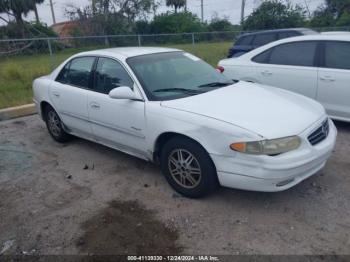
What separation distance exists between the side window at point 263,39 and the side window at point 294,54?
5.23 metres

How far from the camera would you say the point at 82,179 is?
175 inches

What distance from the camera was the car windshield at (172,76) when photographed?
4.02 metres

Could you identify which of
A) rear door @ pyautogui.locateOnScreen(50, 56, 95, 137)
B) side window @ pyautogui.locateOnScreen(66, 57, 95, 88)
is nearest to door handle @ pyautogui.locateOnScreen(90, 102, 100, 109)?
rear door @ pyautogui.locateOnScreen(50, 56, 95, 137)

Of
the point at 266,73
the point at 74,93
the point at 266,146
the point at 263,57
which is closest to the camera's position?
the point at 266,146

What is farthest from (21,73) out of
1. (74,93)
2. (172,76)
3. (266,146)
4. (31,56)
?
(266,146)

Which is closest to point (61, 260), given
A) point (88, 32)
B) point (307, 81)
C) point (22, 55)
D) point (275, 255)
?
point (275, 255)

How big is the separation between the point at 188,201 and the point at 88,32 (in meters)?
29.1

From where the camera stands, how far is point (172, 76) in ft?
14.0

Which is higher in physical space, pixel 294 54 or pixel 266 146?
pixel 294 54

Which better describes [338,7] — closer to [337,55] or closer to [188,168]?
[337,55]

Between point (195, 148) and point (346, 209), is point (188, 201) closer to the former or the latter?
point (195, 148)

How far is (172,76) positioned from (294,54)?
9.25ft

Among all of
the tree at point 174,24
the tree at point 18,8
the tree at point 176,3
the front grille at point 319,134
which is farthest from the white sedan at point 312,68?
the tree at point 176,3

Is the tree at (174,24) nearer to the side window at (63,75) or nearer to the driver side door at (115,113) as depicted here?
the side window at (63,75)
